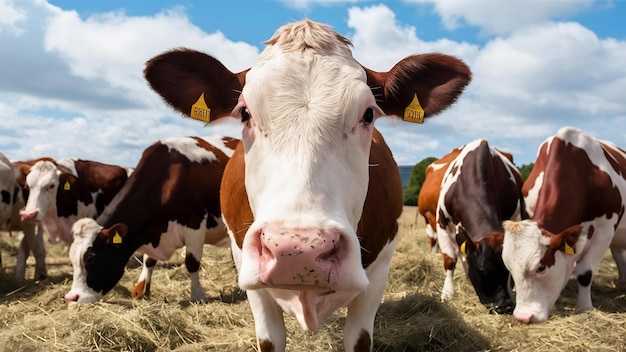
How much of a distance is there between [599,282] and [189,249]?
667cm

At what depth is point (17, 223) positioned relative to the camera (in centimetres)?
1003

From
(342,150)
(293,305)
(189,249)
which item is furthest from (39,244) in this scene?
(342,150)

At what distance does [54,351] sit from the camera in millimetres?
4727

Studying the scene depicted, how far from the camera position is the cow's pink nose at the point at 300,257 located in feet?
6.84

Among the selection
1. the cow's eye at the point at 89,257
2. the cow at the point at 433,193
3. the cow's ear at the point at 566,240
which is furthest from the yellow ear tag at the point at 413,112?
the cow at the point at 433,193

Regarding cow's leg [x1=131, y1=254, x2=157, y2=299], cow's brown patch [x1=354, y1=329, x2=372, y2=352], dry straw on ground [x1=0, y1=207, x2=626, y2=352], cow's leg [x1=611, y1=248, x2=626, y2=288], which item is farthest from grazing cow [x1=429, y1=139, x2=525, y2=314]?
cow's leg [x1=131, y1=254, x2=157, y2=299]

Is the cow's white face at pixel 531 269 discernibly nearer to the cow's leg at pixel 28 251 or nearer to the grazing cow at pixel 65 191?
the cow's leg at pixel 28 251

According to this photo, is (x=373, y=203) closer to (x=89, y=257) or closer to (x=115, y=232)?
(x=115, y=232)

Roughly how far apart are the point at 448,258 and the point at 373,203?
467 cm

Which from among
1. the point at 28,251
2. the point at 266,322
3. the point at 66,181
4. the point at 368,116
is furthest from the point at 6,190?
the point at 368,116

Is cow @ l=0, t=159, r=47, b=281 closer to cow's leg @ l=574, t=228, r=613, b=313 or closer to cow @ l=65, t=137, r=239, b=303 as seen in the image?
cow @ l=65, t=137, r=239, b=303

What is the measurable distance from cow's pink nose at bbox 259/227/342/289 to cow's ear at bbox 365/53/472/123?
1.36 m

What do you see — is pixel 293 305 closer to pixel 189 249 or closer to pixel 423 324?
pixel 423 324

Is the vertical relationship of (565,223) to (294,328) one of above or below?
above
